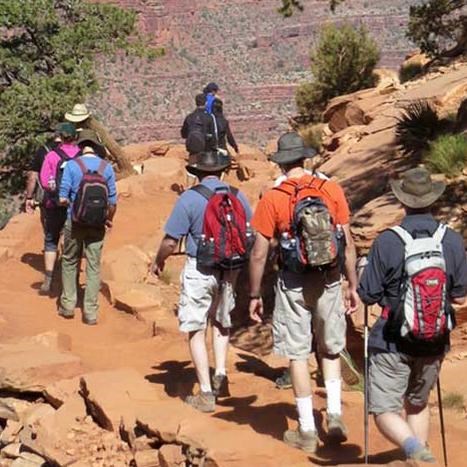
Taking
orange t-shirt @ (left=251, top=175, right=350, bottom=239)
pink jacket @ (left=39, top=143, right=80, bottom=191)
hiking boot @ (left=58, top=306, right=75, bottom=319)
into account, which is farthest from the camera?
pink jacket @ (left=39, top=143, right=80, bottom=191)

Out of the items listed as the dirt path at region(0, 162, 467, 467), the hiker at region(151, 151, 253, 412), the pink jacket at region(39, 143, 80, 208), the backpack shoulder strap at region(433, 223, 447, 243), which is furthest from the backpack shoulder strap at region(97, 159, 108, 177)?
the backpack shoulder strap at region(433, 223, 447, 243)

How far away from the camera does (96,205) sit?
8523 millimetres

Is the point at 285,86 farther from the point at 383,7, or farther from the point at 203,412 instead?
the point at 203,412

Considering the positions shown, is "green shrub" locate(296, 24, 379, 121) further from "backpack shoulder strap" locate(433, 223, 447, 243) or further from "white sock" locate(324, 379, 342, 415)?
"backpack shoulder strap" locate(433, 223, 447, 243)

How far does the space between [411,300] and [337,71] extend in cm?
2098

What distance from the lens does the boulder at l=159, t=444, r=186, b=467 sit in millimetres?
6016

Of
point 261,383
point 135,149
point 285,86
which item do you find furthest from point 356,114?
point 285,86

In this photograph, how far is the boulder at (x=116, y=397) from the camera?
6.71 meters

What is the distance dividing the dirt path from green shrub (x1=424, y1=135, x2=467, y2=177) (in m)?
2.06

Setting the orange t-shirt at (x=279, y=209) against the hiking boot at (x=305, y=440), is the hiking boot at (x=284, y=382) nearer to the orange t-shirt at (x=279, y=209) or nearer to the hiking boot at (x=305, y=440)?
the hiking boot at (x=305, y=440)

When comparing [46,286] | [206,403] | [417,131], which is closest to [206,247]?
[206,403]

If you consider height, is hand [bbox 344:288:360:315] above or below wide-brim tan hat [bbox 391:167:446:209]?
below

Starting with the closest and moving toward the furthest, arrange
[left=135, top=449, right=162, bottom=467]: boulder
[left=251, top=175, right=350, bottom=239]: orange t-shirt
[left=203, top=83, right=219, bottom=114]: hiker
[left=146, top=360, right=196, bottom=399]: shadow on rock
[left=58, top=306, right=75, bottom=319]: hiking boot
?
[left=251, top=175, right=350, bottom=239]: orange t-shirt, [left=135, top=449, right=162, bottom=467]: boulder, [left=146, top=360, right=196, bottom=399]: shadow on rock, [left=58, top=306, right=75, bottom=319]: hiking boot, [left=203, top=83, right=219, bottom=114]: hiker

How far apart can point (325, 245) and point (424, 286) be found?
→ 68cm
